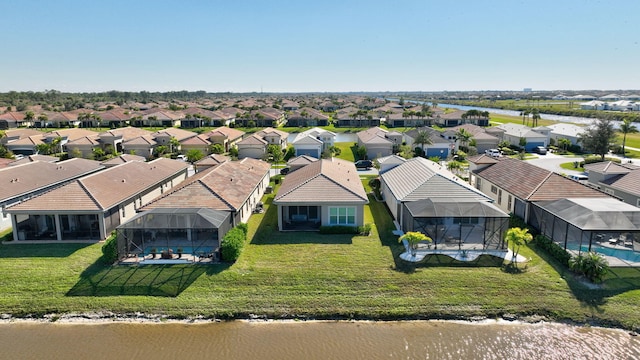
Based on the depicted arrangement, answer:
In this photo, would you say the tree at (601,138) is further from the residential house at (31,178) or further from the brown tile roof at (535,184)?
the residential house at (31,178)

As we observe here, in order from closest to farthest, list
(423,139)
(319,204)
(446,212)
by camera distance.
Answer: (446,212) < (319,204) < (423,139)

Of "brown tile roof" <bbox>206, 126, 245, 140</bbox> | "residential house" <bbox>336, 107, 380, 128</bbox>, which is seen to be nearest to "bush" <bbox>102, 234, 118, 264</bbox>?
"brown tile roof" <bbox>206, 126, 245, 140</bbox>

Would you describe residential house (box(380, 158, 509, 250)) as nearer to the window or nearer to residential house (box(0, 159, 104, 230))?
the window

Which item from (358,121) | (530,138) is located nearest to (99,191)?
(530,138)

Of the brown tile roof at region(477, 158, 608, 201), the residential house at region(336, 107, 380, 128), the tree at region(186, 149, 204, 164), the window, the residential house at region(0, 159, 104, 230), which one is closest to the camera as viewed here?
the window

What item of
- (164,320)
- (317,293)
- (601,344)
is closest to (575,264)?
(601,344)

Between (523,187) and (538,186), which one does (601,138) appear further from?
(538,186)

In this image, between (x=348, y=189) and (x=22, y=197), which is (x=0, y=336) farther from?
(x=348, y=189)
